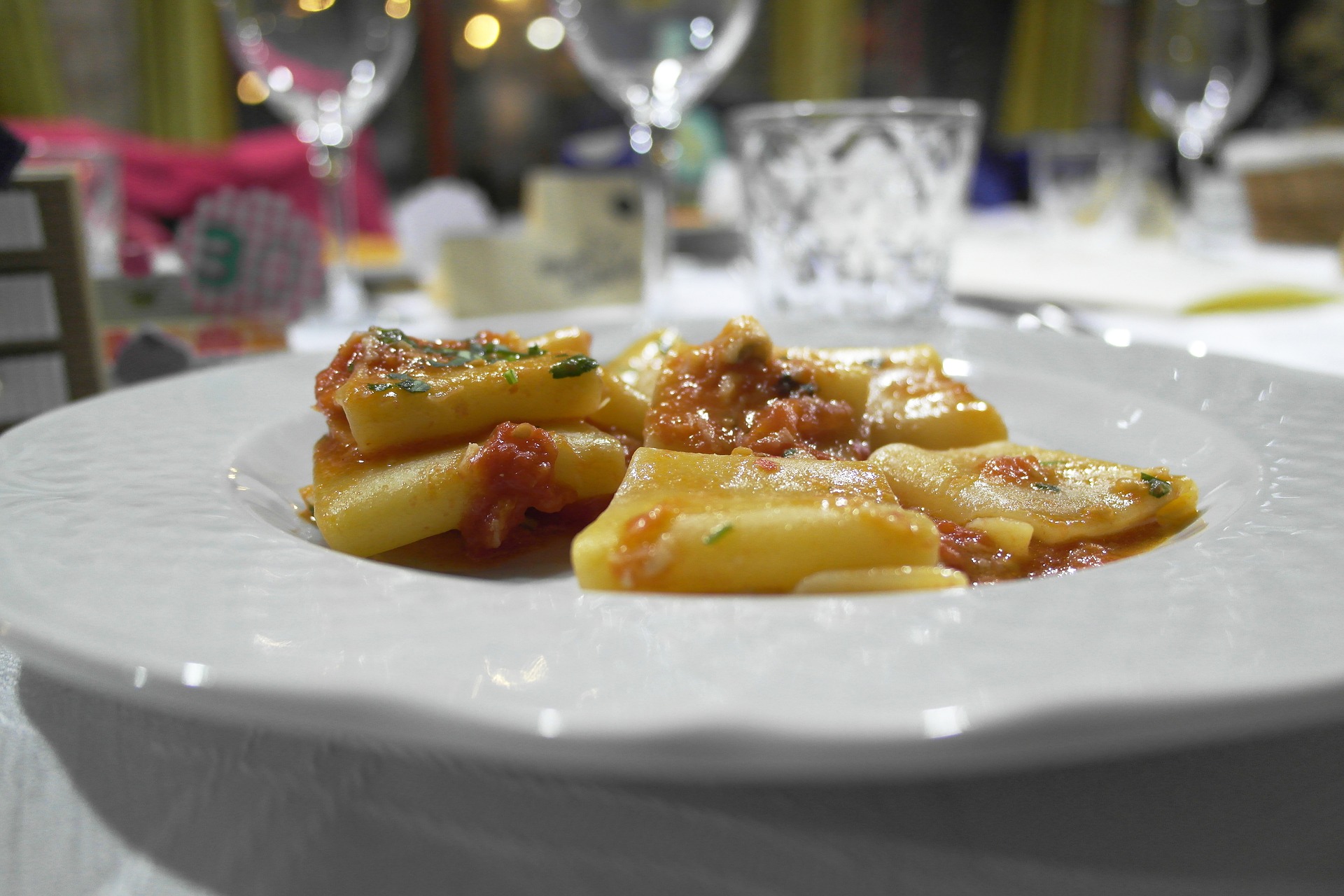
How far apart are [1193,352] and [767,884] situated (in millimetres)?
1194

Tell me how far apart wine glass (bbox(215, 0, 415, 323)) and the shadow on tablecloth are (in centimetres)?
161

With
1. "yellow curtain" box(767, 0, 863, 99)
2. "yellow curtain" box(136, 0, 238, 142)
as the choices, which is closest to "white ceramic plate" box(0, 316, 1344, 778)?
"yellow curtain" box(136, 0, 238, 142)

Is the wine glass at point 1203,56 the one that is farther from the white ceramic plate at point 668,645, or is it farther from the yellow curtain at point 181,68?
the yellow curtain at point 181,68

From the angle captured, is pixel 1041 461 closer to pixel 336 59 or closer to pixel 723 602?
pixel 723 602

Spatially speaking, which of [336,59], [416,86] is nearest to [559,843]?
[336,59]

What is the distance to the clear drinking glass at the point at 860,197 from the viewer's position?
192cm

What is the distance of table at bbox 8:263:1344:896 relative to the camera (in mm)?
566

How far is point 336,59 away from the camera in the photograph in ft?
6.88

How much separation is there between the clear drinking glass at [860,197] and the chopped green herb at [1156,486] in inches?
41.3

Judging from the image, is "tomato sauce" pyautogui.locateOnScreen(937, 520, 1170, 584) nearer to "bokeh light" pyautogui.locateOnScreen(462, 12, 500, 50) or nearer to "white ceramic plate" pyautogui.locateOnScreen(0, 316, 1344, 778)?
"white ceramic plate" pyautogui.locateOnScreen(0, 316, 1344, 778)

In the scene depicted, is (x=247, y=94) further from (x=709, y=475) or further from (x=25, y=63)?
(x=709, y=475)

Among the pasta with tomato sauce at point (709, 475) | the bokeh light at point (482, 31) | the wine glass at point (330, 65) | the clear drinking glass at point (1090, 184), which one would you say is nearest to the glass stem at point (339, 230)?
the wine glass at point (330, 65)

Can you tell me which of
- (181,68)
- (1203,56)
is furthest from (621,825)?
(181,68)

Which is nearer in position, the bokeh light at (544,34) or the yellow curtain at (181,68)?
the yellow curtain at (181,68)
